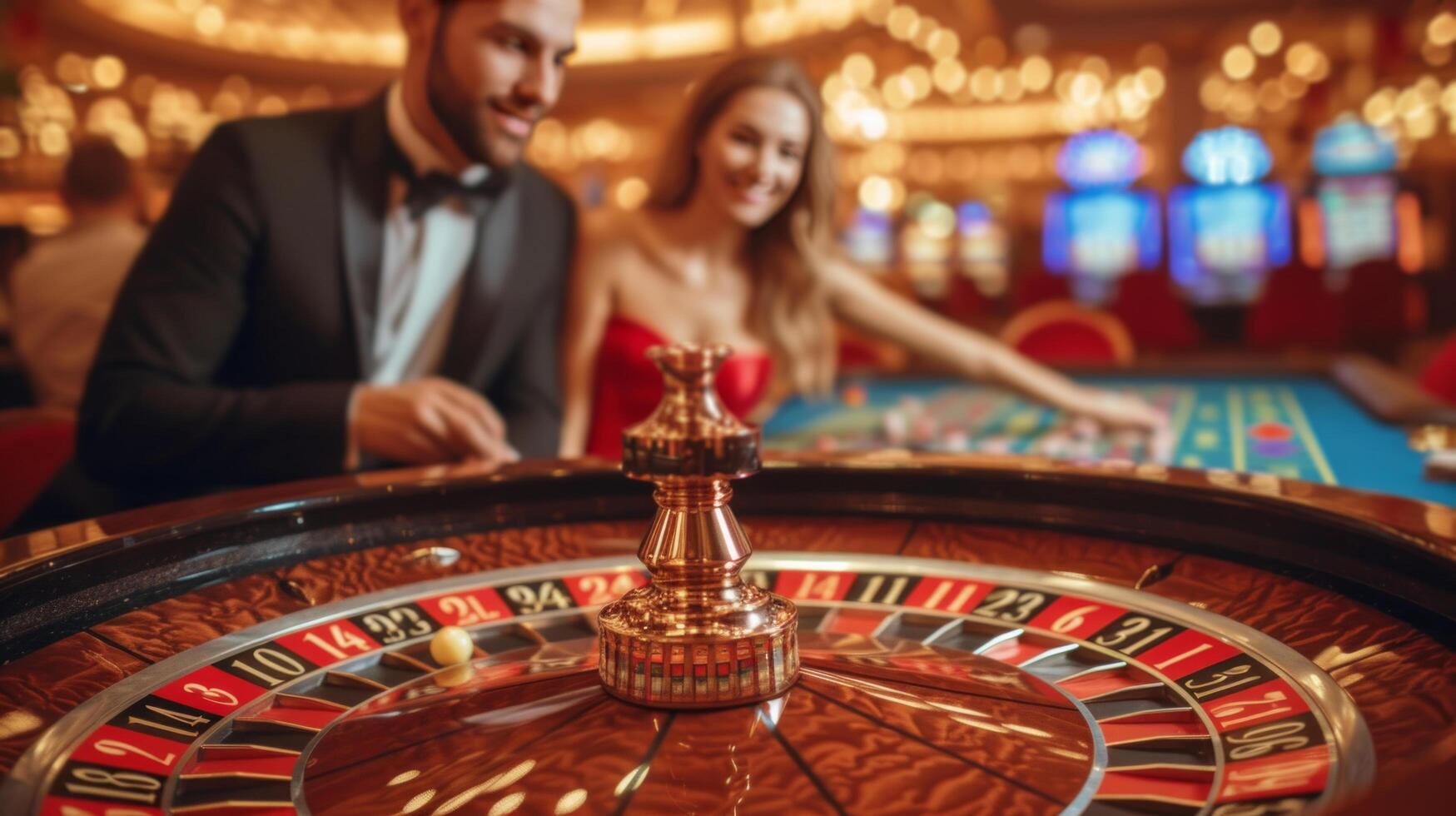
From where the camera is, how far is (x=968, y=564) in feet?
3.25

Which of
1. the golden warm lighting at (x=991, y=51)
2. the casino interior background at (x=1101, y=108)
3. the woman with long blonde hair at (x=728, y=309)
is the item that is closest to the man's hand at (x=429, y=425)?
the woman with long blonde hair at (x=728, y=309)

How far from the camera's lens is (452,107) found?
1.72 metres

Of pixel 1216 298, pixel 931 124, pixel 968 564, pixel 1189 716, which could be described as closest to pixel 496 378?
pixel 968 564

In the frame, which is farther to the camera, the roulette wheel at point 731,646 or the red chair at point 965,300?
the red chair at point 965,300

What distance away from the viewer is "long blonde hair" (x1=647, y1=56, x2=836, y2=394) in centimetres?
238

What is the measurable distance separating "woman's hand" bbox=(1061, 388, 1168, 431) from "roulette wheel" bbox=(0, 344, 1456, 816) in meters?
1.51

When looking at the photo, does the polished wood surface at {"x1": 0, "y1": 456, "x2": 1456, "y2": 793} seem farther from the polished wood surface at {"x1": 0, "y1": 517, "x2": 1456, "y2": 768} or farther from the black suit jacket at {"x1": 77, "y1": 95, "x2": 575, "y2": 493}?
the black suit jacket at {"x1": 77, "y1": 95, "x2": 575, "y2": 493}

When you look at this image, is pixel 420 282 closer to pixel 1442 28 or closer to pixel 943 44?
pixel 1442 28

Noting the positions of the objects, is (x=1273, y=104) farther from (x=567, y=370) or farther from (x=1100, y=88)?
(x=567, y=370)

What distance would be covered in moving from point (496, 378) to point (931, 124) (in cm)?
1581

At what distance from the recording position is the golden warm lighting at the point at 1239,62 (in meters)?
12.0

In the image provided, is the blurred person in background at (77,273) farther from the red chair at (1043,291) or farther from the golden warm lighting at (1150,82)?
the golden warm lighting at (1150,82)

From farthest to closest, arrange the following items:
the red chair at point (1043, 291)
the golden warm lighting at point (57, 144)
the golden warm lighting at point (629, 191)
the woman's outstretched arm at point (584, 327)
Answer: the golden warm lighting at point (629, 191) < the red chair at point (1043, 291) < the golden warm lighting at point (57, 144) < the woman's outstretched arm at point (584, 327)

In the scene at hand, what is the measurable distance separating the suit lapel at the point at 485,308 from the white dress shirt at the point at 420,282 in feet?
0.09
